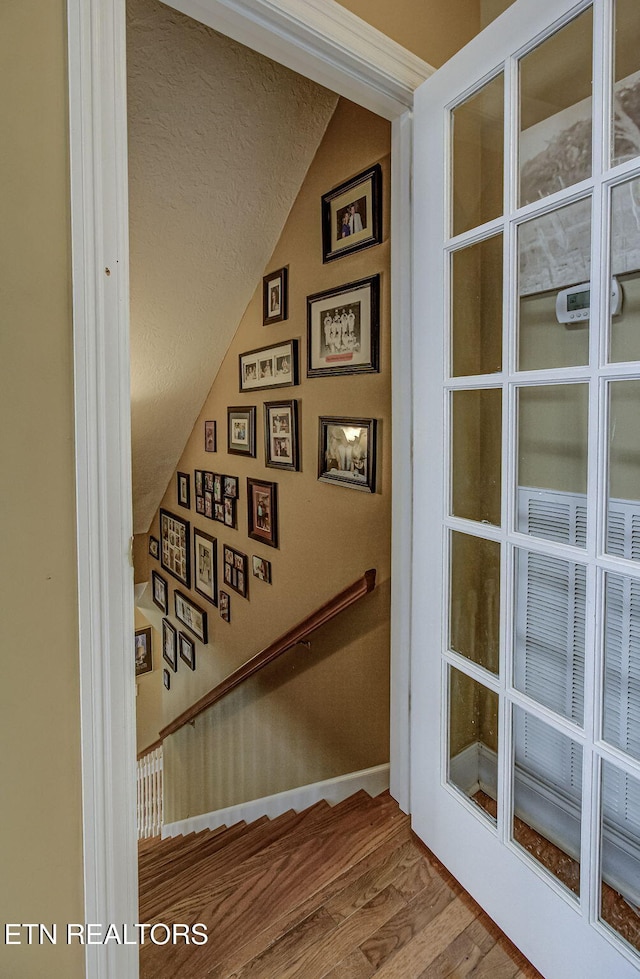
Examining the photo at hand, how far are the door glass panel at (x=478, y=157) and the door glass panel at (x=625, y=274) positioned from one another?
266mm

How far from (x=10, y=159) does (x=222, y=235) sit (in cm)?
144

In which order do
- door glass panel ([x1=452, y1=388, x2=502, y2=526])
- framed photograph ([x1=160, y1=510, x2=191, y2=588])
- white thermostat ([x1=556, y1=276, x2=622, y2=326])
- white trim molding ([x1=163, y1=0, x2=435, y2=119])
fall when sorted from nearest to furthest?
white thermostat ([x1=556, y1=276, x2=622, y2=326]), white trim molding ([x1=163, y1=0, x2=435, y2=119]), door glass panel ([x1=452, y1=388, x2=502, y2=526]), framed photograph ([x1=160, y1=510, x2=191, y2=588])

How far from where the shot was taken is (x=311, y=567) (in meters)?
2.07

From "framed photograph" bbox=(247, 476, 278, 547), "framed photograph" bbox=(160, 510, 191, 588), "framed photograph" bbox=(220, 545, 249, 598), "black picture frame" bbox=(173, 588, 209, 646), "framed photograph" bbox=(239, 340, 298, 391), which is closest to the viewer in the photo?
"framed photograph" bbox=(239, 340, 298, 391)

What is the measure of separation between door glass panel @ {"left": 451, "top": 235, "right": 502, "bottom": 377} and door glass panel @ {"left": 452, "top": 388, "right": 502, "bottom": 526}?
0.06 m

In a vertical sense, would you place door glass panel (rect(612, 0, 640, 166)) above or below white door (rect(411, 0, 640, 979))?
above

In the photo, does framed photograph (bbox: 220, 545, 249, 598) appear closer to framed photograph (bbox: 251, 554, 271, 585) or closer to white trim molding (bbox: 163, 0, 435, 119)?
framed photograph (bbox: 251, 554, 271, 585)

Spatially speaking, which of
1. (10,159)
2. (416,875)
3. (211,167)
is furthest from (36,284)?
(416,875)

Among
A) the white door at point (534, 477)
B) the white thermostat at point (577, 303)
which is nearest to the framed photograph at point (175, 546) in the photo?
the white door at point (534, 477)

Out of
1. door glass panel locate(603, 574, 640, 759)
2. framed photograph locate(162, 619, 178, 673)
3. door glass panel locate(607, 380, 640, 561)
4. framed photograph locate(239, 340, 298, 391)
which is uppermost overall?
framed photograph locate(239, 340, 298, 391)

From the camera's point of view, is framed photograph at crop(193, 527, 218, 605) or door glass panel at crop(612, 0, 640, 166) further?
framed photograph at crop(193, 527, 218, 605)

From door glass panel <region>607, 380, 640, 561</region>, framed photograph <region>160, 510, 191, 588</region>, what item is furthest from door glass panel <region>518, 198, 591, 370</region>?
framed photograph <region>160, 510, 191, 588</region>

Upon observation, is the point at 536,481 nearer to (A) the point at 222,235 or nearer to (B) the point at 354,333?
(B) the point at 354,333

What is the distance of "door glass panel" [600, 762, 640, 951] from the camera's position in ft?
2.81
